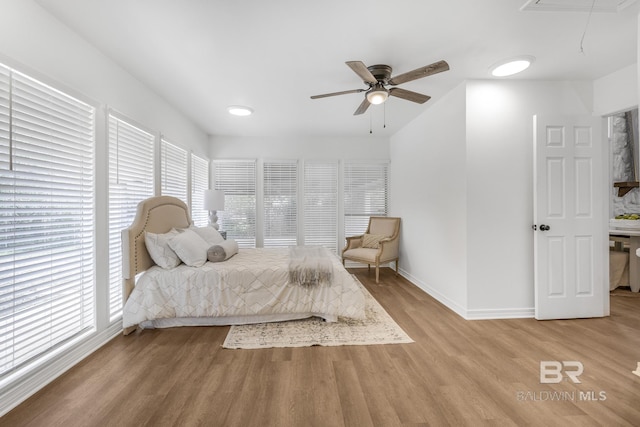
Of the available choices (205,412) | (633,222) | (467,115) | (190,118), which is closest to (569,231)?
(467,115)

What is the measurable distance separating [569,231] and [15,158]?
4.87 m

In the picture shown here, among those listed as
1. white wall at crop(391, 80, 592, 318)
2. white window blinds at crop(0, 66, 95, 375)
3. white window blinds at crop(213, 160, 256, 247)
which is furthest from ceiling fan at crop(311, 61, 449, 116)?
white window blinds at crop(213, 160, 256, 247)

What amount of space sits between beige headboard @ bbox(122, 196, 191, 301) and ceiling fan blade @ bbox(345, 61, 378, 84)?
8.19 ft

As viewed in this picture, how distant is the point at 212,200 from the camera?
15.4 ft

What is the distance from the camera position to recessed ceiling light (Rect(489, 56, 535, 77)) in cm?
262

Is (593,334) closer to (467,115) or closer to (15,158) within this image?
(467,115)

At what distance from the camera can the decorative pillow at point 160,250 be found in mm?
2869

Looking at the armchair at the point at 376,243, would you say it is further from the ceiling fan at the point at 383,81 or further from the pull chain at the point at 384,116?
the ceiling fan at the point at 383,81

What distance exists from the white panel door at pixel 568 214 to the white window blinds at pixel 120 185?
4320 mm

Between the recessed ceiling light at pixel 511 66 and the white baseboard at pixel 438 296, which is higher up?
the recessed ceiling light at pixel 511 66

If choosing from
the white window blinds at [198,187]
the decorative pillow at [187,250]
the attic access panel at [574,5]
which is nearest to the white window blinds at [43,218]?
the decorative pillow at [187,250]

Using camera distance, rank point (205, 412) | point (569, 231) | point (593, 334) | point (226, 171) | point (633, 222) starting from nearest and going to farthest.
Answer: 1. point (205, 412)
2. point (593, 334)
3. point (569, 231)
4. point (633, 222)
5. point (226, 171)

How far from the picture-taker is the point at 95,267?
241cm

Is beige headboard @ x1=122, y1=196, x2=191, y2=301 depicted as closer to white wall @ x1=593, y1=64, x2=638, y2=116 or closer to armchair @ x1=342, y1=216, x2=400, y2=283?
armchair @ x1=342, y1=216, x2=400, y2=283
